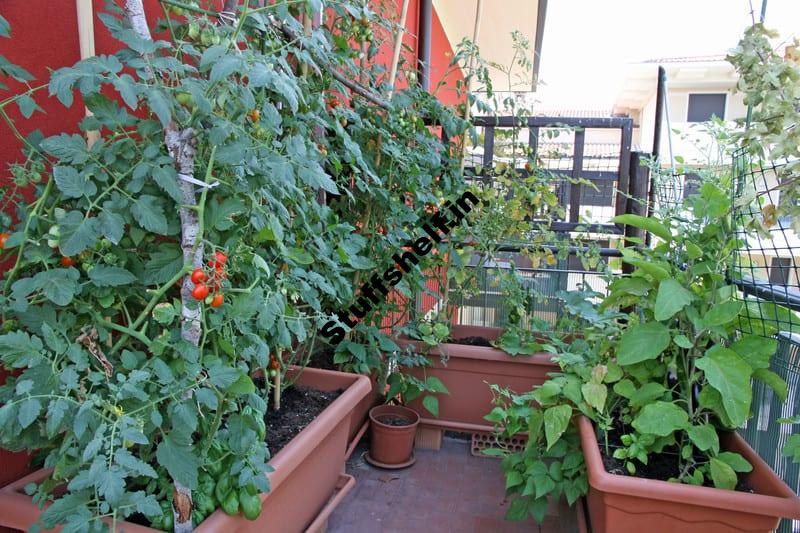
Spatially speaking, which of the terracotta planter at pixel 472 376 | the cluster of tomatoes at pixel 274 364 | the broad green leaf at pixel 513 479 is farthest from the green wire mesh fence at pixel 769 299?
the cluster of tomatoes at pixel 274 364

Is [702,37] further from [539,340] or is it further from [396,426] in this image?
[396,426]

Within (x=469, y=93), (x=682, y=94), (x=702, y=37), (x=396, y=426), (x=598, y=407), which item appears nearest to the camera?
(x=598, y=407)

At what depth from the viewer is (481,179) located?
271 centimetres

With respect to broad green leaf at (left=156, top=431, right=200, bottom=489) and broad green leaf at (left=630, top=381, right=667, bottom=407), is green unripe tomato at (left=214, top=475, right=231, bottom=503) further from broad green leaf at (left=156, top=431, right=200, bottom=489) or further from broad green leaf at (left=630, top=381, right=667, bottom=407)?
broad green leaf at (left=630, top=381, right=667, bottom=407)

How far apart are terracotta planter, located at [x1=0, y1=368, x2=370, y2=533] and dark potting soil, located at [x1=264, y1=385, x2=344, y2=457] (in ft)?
0.23

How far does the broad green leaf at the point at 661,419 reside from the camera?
4.70ft

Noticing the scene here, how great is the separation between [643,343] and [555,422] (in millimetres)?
353

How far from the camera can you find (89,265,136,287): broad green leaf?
1.00 metres

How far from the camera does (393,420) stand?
2381 millimetres

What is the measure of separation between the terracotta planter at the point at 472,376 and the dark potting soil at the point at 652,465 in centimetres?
70

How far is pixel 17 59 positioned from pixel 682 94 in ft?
47.1

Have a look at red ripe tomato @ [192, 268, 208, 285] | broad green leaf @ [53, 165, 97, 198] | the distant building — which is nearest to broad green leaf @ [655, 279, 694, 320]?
red ripe tomato @ [192, 268, 208, 285]

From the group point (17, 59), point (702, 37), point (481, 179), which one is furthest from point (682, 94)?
point (17, 59)

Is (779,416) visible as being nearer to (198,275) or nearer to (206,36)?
(198,275)
